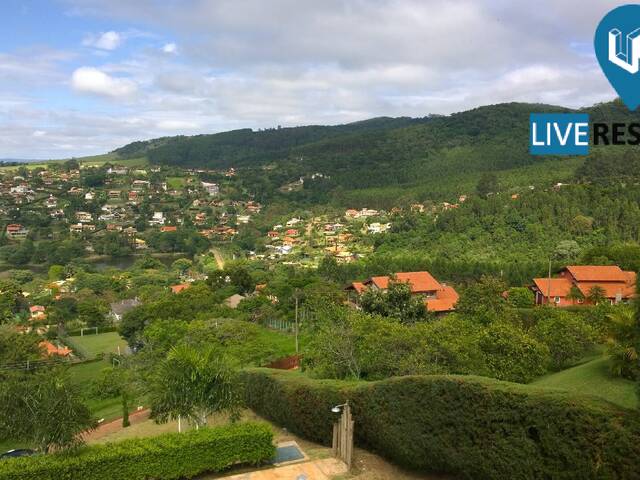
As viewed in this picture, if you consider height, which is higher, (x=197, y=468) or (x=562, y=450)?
(x=562, y=450)

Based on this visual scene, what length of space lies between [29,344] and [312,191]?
334 feet

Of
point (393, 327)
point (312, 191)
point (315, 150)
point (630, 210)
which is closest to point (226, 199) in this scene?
point (312, 191)

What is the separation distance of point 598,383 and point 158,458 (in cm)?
984

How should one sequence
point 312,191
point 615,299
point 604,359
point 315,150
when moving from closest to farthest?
point 604,359, point 615,299, point 312,191, point 315,150

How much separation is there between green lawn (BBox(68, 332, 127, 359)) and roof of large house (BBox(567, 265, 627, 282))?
29562mm

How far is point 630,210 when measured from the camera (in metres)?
47.6

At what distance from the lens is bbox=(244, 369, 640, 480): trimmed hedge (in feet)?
20.9

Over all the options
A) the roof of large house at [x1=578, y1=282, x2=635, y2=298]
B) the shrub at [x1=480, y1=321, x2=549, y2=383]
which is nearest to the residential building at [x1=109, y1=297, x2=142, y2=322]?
the roof of large house at [x1=578, y1=282, x2=635, y2=298]

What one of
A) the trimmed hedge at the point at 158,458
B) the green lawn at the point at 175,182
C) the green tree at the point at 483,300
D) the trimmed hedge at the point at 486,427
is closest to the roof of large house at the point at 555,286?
the green tree at the point at 483,300

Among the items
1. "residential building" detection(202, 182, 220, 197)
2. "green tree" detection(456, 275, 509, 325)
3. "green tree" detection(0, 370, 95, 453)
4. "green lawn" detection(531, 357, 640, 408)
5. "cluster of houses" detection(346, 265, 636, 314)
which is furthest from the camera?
"residential building" detection(202, 182, 220, 197)

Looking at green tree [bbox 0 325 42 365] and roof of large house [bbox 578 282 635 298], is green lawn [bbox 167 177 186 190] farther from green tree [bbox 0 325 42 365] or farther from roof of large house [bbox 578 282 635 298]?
roof of large house [bbox 578 282 635 298]

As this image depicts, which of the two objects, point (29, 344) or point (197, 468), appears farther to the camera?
point (29, 344)

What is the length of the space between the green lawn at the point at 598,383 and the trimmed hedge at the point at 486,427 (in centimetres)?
286

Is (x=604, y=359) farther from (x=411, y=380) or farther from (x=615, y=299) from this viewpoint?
(x=615, y=299)
